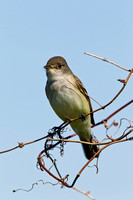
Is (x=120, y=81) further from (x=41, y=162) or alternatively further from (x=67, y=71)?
(x=67, y=71)

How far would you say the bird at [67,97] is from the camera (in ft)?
17.5

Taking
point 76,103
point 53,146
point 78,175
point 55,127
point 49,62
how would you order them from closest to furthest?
point 78,175
point 53,146
point 55,127
point 76,103
point 49,62

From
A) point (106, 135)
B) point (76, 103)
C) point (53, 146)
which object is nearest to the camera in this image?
point (106, 135)

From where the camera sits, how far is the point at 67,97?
5.30 metres

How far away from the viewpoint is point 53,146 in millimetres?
3496

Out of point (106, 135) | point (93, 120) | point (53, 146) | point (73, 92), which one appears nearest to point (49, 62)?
point (73, 92)

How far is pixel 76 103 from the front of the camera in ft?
17.6

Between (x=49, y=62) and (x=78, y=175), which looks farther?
(x=49, y=62)

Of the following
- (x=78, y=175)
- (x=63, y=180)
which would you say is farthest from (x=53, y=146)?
(x=78, y=175)

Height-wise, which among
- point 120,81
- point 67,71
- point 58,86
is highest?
point 67,71

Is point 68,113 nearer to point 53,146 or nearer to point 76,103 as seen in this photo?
point 76,103

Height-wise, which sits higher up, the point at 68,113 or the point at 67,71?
the point at 67,71

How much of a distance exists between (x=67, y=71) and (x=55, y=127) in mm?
1472

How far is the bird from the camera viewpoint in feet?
17.5
